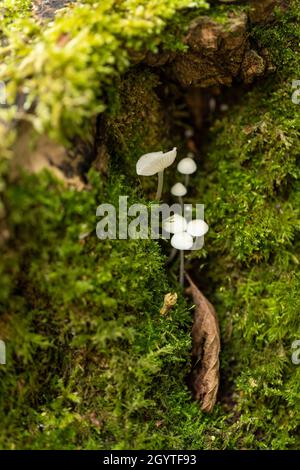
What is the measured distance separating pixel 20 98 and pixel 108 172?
0.47 m

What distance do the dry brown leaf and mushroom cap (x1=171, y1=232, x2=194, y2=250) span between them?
0.31 meters

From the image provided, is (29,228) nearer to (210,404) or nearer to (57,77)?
(57,77)

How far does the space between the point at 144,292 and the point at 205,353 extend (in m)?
0.54

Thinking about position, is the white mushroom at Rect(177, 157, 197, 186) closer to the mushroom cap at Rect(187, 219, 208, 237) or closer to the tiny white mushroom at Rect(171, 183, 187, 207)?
the tiny white mushroom at Rect(171, 183, 187, 207)

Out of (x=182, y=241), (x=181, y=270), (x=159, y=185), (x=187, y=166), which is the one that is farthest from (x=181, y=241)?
(x=187, y=166)

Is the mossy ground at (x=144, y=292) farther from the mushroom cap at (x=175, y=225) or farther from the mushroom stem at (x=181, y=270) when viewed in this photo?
the mushroom cap at (x=175, y=225)

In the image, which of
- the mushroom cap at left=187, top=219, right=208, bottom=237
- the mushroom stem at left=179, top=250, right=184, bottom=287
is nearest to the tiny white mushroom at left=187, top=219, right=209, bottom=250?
the mushroom cap at left=187, top=219, right=208, bottom=237

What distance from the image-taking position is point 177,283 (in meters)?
2.43

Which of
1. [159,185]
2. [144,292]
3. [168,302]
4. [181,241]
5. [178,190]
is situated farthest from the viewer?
[178,190]

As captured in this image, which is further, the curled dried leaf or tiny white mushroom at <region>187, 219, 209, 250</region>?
tiny white mushroom at <region>187, 219, 209, 250</region>

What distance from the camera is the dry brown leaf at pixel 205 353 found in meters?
2.22

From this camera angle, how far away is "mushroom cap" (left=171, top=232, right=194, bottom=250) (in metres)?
2.29

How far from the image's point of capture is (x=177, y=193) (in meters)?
2.51

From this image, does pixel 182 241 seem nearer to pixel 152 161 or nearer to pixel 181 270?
pixel 181 270
